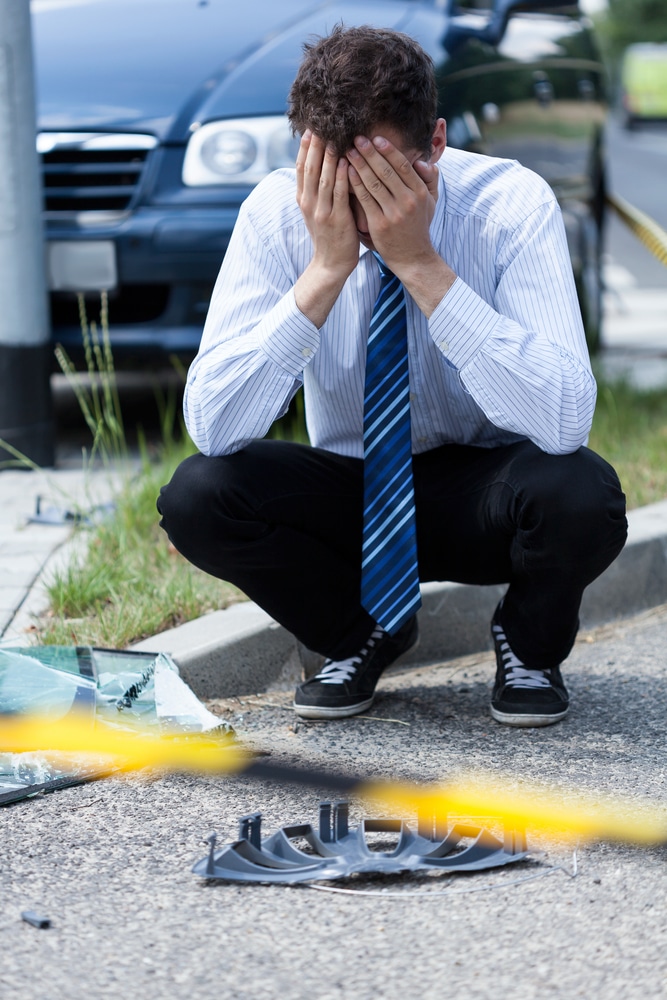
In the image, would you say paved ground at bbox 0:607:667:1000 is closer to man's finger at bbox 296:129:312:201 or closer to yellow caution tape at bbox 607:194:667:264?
man's finger at bbox 296:129:312:201

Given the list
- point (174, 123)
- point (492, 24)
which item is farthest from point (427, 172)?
point (492, 24)

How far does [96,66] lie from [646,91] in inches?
1132

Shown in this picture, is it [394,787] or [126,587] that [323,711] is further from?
[126,587]

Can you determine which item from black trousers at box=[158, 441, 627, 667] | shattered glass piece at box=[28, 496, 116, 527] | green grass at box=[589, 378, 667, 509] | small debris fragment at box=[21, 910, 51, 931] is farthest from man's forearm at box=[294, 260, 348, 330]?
green grass at box=[589, 378, 667, 509]

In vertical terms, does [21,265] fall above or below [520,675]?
above

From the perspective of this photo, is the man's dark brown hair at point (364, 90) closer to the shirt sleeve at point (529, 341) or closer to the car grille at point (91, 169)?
the shirt sleeve at point (529, 341)

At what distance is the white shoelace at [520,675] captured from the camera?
272 centimetres

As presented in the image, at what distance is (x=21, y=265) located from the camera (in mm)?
4270

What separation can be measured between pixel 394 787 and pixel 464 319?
86cm

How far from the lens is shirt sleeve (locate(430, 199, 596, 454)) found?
247 centimetres

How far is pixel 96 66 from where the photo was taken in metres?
4.55

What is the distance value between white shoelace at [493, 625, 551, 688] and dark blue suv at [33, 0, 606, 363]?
6.58 feet

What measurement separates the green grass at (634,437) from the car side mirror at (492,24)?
1324mm

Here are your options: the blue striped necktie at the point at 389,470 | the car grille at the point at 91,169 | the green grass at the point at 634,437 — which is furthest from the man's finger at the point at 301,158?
the car grille at the point at 91,169
